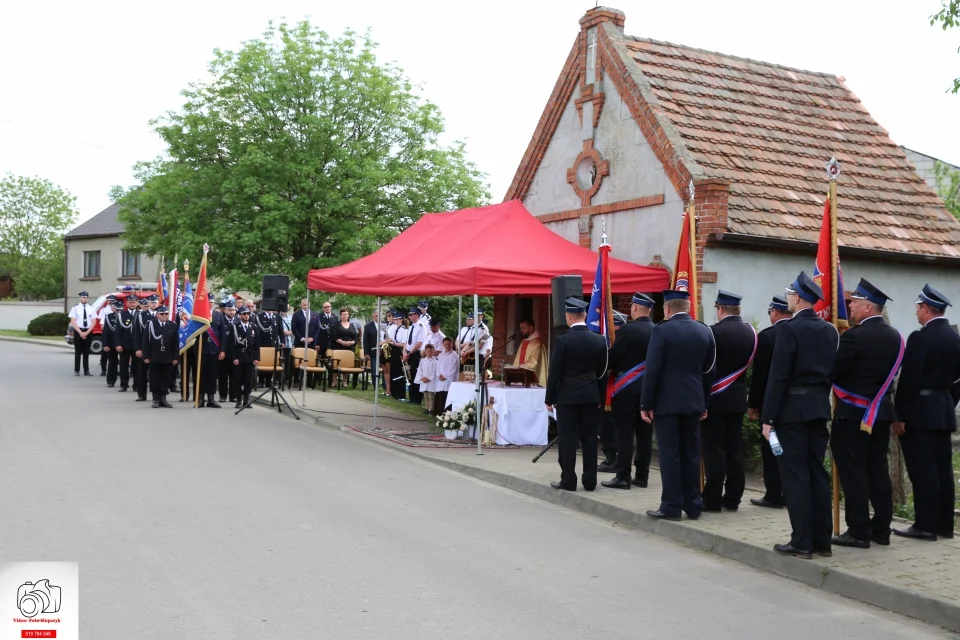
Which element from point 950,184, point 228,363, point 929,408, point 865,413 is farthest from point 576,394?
point 950,184

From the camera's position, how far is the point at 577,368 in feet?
31.6

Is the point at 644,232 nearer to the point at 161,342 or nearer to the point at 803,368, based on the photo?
the point at 803,368

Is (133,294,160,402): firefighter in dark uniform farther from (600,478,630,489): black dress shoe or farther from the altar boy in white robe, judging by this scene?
(600,478,630,489): black dress shoe

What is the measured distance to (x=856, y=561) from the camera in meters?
6.89

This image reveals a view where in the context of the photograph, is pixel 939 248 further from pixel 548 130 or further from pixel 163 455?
pixel 163 455

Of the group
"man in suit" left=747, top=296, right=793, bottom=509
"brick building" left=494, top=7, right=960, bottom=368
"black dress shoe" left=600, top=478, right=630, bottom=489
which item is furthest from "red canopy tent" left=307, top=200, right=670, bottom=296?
"man in suit" left=747, top=296, right=793, bottom=509

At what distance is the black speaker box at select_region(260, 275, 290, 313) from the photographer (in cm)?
1730

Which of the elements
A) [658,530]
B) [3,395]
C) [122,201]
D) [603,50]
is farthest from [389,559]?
[122,201]

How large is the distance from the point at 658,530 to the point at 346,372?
13.8 meters

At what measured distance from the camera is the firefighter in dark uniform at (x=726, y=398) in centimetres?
874

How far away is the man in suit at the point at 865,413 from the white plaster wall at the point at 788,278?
5.82 meters

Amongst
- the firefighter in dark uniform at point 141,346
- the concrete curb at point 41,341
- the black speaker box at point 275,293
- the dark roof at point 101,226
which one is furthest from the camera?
the dark roof at point 101,226

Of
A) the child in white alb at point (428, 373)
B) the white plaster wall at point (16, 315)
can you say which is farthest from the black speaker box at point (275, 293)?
the white plaster wall at point (16, 315)

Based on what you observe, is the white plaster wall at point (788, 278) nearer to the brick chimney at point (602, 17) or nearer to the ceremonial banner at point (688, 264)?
the ceremonial banner at point (688, 264)
